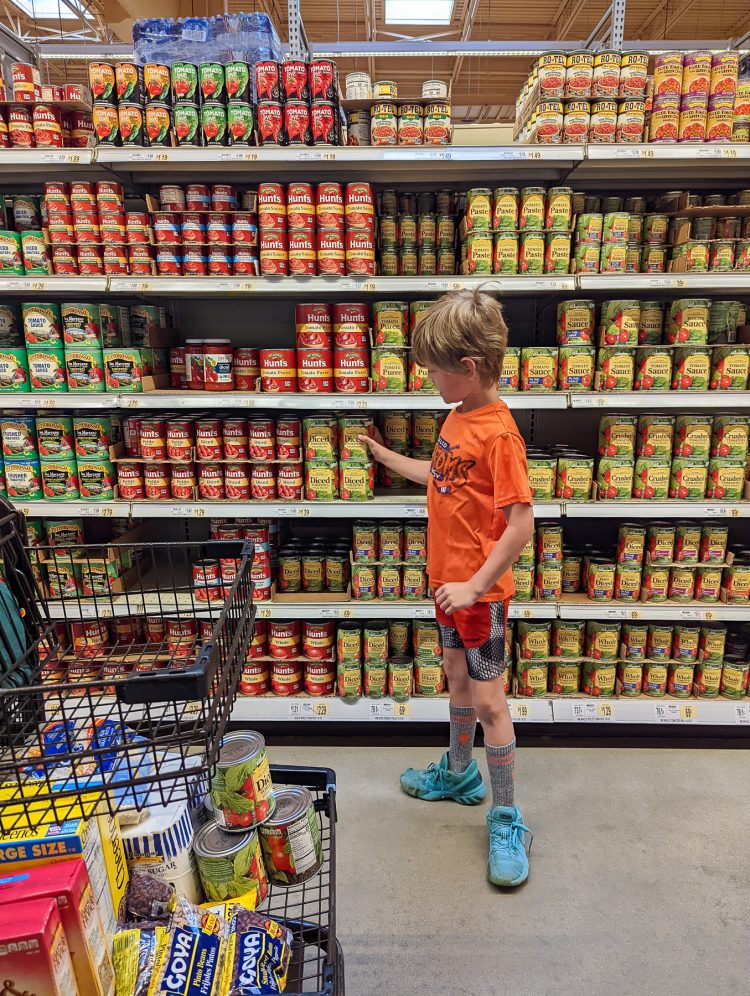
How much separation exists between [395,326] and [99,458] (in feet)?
4.10

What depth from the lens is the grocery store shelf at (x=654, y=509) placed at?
7.98 ft

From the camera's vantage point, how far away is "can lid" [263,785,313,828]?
1.13 meters

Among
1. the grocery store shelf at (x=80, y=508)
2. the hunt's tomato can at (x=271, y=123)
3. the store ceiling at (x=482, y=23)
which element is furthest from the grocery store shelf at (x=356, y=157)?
the store ceiling at (x=482, y=23)

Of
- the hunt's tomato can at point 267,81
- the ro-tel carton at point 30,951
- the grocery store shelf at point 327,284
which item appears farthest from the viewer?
the grocery store shelf at point 327,284

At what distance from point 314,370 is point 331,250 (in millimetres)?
432

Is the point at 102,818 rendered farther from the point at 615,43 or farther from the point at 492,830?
the point at 615,43

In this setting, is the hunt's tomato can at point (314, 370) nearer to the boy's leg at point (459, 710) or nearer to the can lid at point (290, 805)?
the boy's leg at point (459, 710)

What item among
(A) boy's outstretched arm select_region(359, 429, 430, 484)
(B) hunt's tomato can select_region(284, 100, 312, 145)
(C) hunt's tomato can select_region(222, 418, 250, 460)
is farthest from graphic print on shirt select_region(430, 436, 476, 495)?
(B) hunt's tomato can select_region(284, 100, 312, 145)

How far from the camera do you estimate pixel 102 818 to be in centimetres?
91

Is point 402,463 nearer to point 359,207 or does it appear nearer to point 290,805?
point 359,207

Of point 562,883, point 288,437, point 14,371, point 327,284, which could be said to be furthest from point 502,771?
point 14,371

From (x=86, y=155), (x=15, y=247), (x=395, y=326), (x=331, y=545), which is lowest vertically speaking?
(x=331, y=545)

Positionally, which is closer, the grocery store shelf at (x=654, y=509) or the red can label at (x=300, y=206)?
the red can label at (x=300, y=206)

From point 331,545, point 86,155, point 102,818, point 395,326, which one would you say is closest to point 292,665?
point 331,545
